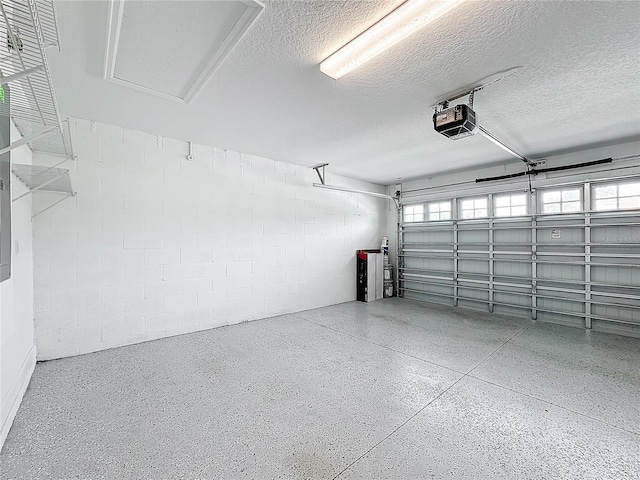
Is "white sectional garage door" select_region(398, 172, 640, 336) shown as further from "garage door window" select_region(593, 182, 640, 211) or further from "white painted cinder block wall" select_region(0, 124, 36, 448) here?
"white painted cinder block wall" select_region(0, 124, 36, 448)

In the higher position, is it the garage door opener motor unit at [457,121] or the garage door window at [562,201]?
the garage door opener motor unit at [457,121]

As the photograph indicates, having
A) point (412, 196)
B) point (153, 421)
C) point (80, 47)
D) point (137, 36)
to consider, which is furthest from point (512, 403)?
point (412, 196)

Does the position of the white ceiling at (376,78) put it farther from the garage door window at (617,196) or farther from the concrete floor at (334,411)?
the concrete floor at (334,411)

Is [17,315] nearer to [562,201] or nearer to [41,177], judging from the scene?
[41,177]

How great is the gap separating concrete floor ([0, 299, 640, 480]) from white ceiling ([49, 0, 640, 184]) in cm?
268

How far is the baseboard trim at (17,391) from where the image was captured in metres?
1.87

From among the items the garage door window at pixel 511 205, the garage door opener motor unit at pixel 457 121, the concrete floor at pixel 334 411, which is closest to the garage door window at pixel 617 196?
the garage door window at pixel 511 205

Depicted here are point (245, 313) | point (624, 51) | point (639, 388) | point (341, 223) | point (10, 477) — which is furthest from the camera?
point (341, 223)

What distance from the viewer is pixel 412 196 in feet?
21.3

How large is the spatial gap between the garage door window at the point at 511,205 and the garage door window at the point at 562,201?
0.30 m

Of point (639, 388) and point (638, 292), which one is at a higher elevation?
point (638, 292)

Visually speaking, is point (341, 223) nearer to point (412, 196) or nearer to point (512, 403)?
point (412, 196)

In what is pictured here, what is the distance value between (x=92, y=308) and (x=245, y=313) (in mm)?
1958

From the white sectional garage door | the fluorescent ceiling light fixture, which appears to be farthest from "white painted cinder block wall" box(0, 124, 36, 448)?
the white sectional garage door
